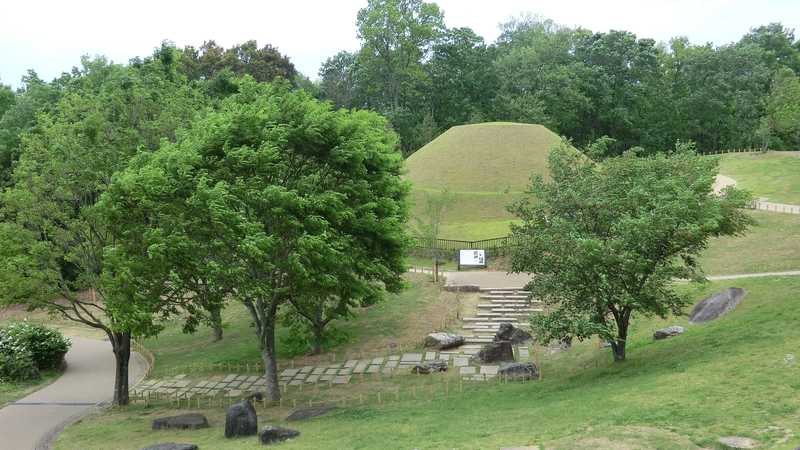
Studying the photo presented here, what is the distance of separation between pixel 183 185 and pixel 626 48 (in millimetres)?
74175

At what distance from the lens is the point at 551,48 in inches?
3359

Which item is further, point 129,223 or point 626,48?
point 626,48

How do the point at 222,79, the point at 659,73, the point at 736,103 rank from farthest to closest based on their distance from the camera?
1. the point at 659,73
2. the point at 736,103
3. the point at 222,79

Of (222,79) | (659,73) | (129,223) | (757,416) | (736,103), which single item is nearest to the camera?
(757,416)

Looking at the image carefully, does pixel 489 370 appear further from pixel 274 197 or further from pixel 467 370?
pixel 274 197

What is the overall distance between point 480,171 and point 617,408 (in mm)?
41150

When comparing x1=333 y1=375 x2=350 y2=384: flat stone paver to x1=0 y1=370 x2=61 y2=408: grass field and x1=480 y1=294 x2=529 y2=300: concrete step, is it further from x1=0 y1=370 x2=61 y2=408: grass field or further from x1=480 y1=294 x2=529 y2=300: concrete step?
x1=0 y1=370 x2=61 y2=408: grass field

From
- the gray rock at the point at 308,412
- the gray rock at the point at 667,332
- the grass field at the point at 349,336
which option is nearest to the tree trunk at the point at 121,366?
the grass field at the point at 349,336

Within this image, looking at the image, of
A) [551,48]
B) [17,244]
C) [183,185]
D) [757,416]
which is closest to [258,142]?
[183,185]

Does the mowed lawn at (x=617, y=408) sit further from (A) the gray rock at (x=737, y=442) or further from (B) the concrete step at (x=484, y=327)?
(B) the concrete step at (x=484, y=327)

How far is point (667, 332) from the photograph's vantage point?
2480 centimetres

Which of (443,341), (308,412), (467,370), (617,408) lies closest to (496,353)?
(467,370)

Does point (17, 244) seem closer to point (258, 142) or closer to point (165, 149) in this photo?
point (165, 149)

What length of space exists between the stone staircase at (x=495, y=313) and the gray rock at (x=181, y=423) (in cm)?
1265
